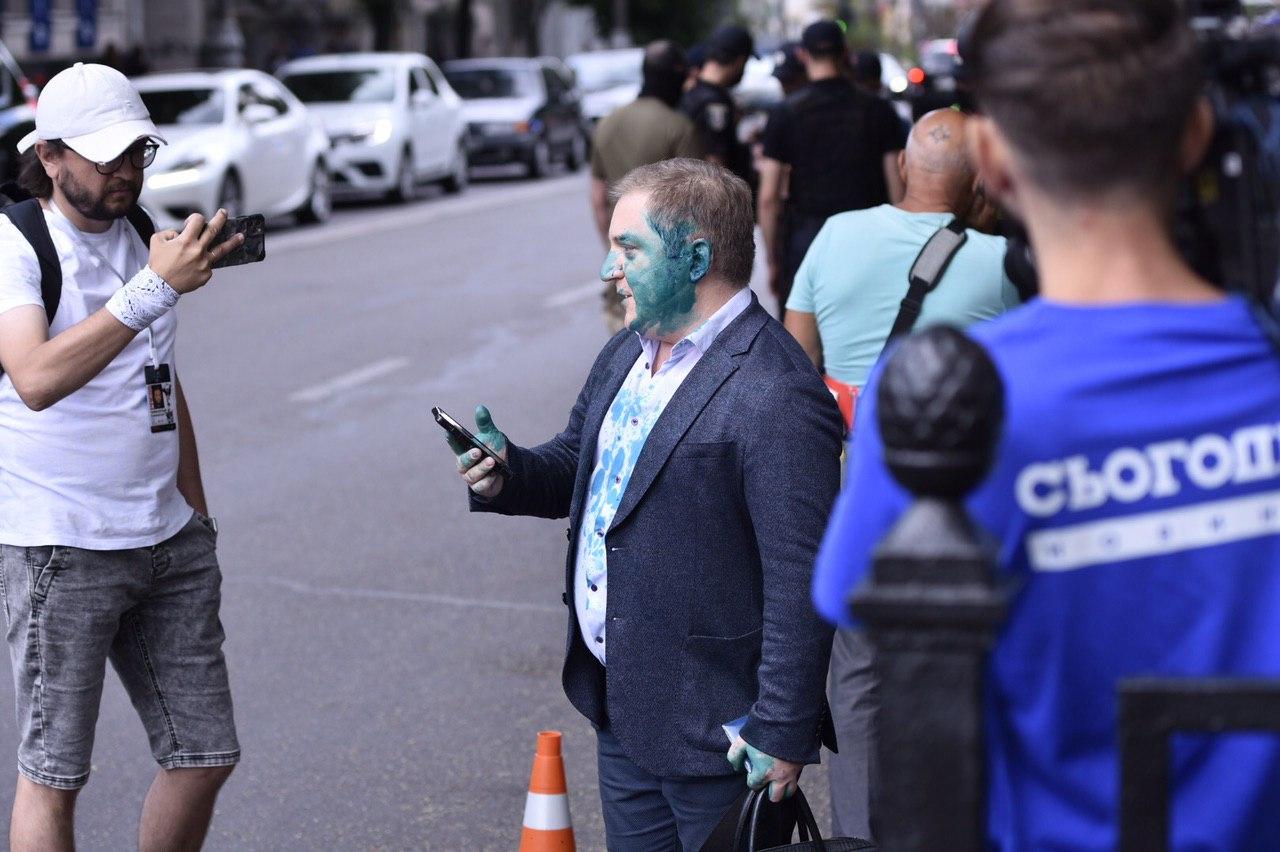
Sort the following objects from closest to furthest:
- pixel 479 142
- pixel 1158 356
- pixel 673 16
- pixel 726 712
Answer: pixel 1158 356 < pixel 726 712 < pixel 479 142 < pixel 673 16

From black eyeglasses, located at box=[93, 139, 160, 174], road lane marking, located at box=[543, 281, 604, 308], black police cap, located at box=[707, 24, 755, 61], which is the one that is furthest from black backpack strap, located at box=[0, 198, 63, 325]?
road lane marking, located at box=[543, 281, 604, 308]

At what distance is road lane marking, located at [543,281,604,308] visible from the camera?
14758 millimetres

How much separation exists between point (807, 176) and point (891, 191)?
1.35ft

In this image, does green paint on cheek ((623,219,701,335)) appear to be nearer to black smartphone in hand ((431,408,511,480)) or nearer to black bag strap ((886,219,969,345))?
black smartphone in hand ((431,408,511,480))

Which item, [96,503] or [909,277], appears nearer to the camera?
[96,503]

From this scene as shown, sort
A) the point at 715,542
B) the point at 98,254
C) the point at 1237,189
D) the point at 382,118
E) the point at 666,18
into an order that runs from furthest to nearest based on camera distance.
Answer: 1. the point at 666,18
2. the point at 382,118
3. the point at 98,254
4. the point at 715,542
5. the point at 1237,189

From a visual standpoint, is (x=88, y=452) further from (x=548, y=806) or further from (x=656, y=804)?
(x=656, y=804)

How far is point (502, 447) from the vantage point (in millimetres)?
3457

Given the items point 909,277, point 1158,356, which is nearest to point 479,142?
point 909,277

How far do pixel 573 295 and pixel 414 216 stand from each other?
678 centimetres

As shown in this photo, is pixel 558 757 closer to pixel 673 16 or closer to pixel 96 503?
pixel 96 503

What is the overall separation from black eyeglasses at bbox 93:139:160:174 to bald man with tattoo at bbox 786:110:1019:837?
1620 mm

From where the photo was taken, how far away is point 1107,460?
1.61 meters

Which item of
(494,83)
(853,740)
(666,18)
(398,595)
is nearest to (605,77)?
(494,83)
